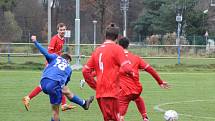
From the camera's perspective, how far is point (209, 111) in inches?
547

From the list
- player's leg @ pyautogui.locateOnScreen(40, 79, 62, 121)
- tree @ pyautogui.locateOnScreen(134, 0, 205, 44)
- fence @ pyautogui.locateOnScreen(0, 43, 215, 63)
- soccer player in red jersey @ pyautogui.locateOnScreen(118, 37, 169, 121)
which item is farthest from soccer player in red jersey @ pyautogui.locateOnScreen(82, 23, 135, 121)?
tree @ pyautogui.locateOnScreen(134, 0, 205, 44)

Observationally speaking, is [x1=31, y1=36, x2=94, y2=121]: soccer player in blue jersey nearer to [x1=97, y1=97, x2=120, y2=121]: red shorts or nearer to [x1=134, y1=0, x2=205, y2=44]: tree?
[x1=97, y1=97, x2=120, y2=121]: red shorts

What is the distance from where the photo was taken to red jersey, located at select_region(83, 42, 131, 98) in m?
8.23

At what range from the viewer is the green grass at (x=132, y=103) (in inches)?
500

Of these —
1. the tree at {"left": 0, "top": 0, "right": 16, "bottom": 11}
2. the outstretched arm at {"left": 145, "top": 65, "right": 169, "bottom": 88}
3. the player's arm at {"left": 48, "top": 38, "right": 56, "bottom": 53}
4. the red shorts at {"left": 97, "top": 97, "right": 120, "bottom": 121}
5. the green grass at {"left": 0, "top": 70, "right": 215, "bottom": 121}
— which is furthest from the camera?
the tree at {"left": 0, "top": 0, "right": 16, "bottom": 11}

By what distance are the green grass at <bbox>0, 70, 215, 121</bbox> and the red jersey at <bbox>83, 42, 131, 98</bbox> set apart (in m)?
3.96

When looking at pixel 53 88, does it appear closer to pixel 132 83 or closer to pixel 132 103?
pixel 132 83

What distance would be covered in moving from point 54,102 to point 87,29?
69.3m

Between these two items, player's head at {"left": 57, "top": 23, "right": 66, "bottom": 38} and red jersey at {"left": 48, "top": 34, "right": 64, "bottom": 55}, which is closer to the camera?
player's head at {"left": 57, "top": 23, "right": 66, "bottom": 38}

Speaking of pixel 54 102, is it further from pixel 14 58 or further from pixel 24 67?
Answer: pixel 14 58

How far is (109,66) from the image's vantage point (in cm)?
827

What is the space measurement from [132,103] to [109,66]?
7.51 m

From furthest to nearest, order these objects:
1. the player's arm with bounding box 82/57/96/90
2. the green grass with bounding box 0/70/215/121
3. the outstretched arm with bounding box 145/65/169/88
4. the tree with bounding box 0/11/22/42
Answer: the tree with bounding box 0/11/22/42
the green grass with bounding box 0/70/215/121
the outstretched arm with bounding box 145/65/169/88
the player's arm with bounding box 82/57/96/90

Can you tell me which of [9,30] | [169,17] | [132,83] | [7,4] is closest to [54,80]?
[132,83]
